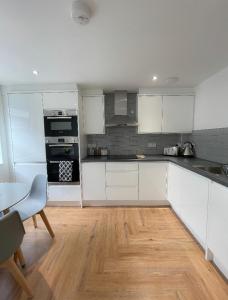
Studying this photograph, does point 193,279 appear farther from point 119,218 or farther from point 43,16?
point 43,16

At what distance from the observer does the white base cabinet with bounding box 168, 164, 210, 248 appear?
194 cm

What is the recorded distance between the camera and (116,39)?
166cm

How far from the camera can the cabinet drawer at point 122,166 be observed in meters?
3.18

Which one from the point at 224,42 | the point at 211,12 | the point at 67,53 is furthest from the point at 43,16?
the point at 224,42

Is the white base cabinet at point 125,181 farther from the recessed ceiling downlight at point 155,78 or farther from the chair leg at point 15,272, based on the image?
the chair leg at point 15,272

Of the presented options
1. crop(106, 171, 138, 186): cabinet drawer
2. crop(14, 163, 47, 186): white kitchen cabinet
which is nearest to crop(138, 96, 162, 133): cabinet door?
crop(106, 171, 138, 186): cabinet drawer

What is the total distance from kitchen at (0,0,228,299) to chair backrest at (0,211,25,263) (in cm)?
28

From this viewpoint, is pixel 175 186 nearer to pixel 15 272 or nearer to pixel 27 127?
pixel 15 272

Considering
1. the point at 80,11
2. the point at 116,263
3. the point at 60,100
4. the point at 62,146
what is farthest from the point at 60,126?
the point at 116,263

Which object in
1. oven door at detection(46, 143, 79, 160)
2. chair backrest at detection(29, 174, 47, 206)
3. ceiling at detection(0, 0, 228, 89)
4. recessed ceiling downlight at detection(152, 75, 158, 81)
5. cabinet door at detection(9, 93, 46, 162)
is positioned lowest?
chair backrest at detection(29, 174, 47, 206)

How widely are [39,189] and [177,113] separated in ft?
8.88

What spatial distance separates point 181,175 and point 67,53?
2131mm

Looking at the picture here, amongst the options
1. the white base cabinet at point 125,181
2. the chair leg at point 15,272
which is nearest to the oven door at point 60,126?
the white base cabinet at point 125,181

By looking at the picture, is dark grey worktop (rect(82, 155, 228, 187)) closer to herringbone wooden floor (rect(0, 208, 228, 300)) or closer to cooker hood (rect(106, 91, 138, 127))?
cooker hood (rect(106, 91, 138, 127))
